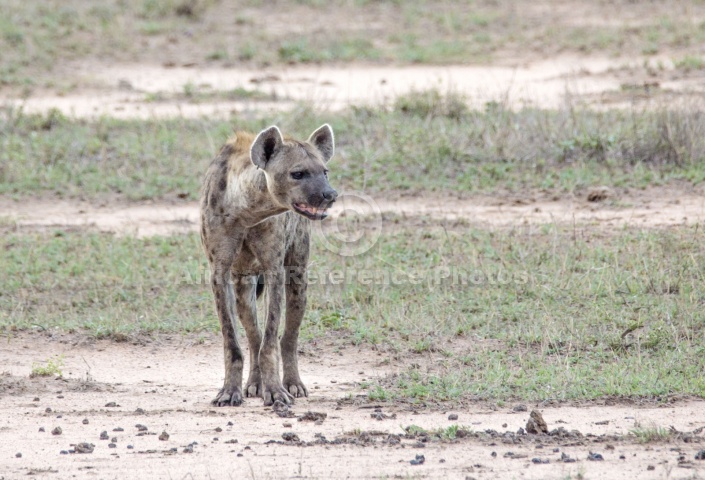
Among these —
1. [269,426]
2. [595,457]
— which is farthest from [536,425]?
[269,426]

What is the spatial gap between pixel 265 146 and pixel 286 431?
141 cm

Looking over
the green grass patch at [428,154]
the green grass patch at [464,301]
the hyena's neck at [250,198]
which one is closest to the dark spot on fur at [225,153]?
the hyena's neck at [250,198]

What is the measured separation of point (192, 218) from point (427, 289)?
2565 millimetres

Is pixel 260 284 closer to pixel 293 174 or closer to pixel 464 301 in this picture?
pixel 293 174

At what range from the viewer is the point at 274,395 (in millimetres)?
5613

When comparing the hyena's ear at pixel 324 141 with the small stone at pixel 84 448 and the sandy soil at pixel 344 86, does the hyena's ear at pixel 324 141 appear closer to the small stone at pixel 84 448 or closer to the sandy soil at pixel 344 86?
the small stone at pixel 84 448

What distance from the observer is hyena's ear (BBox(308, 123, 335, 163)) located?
588cm

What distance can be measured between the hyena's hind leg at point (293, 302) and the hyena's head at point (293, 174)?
0.59 m

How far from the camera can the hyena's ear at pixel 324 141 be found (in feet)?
19.3

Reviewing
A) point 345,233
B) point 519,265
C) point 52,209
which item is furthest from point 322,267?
point 52,209

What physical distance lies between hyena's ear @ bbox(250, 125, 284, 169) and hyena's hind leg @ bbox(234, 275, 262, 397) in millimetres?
747

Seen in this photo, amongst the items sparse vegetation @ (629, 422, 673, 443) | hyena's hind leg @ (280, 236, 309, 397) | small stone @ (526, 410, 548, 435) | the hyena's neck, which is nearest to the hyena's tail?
hyena's hind leg @ (280, 236, 309, 397)

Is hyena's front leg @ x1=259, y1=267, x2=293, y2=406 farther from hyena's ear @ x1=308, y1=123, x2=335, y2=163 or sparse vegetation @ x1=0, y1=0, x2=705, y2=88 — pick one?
sparse vegetation @ x1=0, y1=0, x2=705, y2=88

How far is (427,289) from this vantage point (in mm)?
7688
